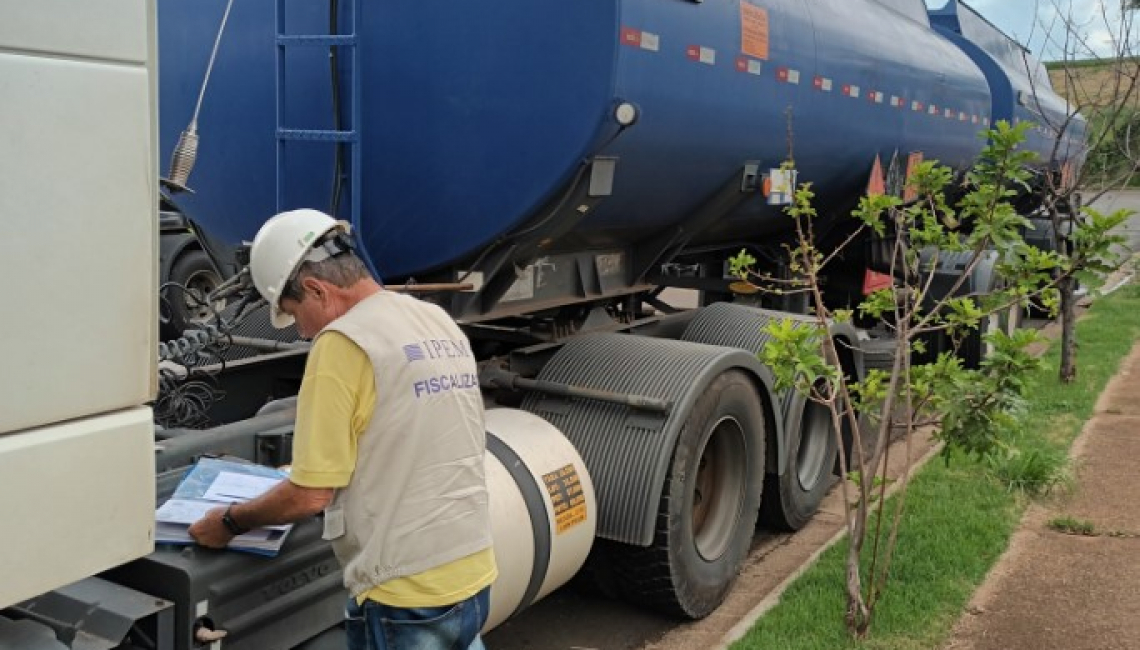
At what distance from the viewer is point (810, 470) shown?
239 inches

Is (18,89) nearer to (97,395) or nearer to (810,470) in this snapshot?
(97,395)

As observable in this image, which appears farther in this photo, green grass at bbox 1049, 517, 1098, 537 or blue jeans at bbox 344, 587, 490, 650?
green grass at bbox 1049, 517, 1098, 537

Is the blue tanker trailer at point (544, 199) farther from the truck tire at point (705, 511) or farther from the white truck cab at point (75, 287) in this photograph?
the white truck cab at point (75, 287)

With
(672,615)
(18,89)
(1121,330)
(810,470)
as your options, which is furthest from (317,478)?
(1121,330)

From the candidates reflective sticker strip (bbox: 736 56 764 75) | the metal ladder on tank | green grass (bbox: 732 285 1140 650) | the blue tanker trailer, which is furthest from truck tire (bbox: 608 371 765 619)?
the metal ladder on tank

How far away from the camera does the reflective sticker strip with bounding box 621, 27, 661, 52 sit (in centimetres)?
375

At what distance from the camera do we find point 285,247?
2512mm

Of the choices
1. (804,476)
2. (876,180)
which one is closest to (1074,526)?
(804,476)

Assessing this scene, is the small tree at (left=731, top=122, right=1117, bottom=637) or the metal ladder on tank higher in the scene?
the metal ladder on tank

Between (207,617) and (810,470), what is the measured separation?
4.21m

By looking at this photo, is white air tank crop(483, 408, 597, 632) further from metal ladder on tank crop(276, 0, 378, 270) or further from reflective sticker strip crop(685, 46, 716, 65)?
reflective sticker strip crop(685, 46, 716, 65)

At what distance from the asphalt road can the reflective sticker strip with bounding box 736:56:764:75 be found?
1.65m

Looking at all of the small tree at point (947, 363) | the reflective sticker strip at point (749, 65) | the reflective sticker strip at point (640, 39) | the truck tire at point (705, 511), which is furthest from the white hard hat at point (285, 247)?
the reflective sticker strip at point (749, 65)

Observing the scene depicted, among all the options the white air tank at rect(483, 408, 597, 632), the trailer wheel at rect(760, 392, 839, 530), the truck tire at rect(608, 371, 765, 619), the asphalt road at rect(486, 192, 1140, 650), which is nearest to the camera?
the white air tank at rect(483, 408, 597, 632)
